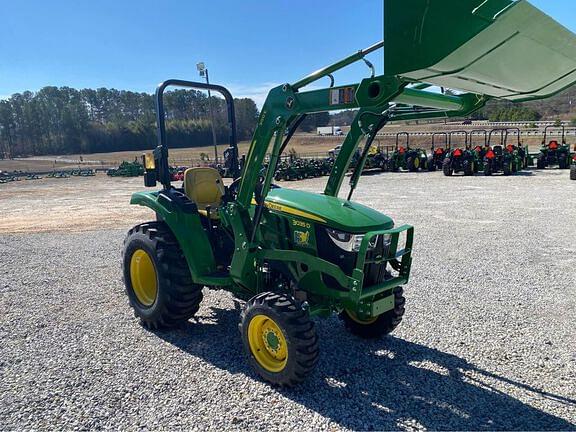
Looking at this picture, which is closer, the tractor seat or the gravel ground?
the gravel ground

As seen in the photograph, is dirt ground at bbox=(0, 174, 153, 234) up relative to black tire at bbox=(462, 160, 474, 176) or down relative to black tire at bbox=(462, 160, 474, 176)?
down

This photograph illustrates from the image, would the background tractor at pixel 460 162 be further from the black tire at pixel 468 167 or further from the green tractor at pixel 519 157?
the green tractor at pixel 519 157

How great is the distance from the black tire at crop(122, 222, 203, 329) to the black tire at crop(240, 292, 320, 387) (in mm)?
1138

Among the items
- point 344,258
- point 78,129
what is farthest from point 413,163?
point 78,129

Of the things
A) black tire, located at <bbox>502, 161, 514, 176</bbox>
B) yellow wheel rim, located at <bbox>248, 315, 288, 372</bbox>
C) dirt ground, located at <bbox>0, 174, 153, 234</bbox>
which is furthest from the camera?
black tire, located at <bbox>502, 161, 514, 176</bbox>

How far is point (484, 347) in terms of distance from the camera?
414 cm

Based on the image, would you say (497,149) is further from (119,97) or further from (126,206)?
(119,97)

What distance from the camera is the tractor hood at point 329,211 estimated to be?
141 inches

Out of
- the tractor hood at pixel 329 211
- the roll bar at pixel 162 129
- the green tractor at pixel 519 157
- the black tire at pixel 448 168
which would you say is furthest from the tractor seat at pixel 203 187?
the green tractor at pixel 519 157

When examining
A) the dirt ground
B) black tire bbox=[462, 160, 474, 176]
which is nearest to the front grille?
the dirt ground

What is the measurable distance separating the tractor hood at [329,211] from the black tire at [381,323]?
2.47ft

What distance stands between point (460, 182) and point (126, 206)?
39.8 ft

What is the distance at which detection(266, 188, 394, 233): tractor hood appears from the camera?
3.59 m

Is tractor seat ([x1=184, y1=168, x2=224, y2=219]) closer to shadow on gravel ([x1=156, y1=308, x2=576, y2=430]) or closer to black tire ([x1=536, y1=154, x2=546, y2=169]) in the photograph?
shadow on gravel ([x1=156, y1=308, x2=576, y2=430])
